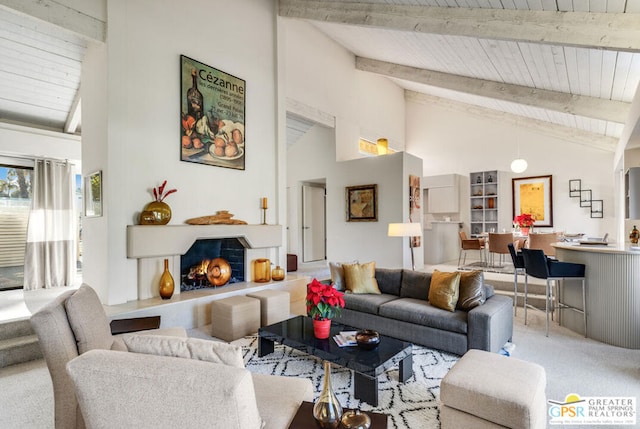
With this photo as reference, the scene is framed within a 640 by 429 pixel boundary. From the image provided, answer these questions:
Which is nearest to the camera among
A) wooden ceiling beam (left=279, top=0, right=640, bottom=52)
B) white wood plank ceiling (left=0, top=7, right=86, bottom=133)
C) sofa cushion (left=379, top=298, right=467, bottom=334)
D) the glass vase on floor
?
the glass vase on floor

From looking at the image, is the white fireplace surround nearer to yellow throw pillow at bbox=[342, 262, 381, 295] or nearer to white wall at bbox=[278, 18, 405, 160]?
yellow throw pillow at bbox=[342, 262, 381, 295]

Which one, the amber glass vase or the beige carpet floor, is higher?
the amber glass vase

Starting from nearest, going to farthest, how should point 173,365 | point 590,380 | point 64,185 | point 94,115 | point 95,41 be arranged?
point 173,365 < point 590,380 < point 95,41 < point 94,115 < point 64,185

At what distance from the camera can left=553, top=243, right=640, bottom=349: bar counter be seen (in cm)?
339

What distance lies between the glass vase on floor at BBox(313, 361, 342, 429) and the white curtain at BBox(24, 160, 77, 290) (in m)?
5.87

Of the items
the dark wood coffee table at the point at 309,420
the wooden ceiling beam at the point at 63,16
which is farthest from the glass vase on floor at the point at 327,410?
the wooden ceiling beam at the point at 63,16

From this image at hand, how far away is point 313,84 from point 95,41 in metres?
3.97

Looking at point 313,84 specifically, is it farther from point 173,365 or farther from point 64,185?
point 173,365

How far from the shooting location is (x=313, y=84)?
6832 mm

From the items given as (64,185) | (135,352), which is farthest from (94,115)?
(135,352)

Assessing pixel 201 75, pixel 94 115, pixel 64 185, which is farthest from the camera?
pixel 64 185

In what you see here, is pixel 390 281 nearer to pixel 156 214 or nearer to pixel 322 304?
pixel 322 304

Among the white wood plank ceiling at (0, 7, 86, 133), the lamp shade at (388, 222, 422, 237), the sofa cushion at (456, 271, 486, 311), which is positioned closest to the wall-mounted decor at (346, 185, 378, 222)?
the lamp shade at (388, 222, 422, 237)

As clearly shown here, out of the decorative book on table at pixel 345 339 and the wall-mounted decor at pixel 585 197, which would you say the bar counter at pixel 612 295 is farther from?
the wall-mounted decor at pixel 585 197
